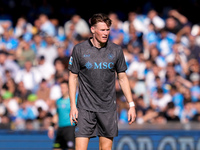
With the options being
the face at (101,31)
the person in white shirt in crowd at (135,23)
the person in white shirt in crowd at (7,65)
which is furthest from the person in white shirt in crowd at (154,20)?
the face at (101,31)

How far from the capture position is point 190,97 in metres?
12.4

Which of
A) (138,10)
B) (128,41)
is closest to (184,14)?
(138,10)

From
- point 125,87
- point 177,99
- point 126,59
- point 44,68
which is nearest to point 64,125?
point 177,99

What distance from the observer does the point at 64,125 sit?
1014 centimetres

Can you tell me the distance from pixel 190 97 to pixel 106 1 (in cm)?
669

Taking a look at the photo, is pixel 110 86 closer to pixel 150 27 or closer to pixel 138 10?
pixel 150 27

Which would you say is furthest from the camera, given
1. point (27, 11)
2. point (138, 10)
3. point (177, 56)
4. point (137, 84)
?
point (27, 11)

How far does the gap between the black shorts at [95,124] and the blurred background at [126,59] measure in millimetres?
4627

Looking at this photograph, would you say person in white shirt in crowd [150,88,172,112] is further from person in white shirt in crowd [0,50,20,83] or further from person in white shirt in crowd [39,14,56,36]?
person in white shirt in crowd [39,14,56,36]

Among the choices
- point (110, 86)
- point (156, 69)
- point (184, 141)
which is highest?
point (156, 69)

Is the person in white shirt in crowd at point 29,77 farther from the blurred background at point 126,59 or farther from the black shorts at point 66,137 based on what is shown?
the black shorts at point 66,137

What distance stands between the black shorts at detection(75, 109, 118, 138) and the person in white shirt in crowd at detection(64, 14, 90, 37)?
8.89 metres

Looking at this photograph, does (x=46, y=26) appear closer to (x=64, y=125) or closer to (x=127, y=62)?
(x=127, y=62)

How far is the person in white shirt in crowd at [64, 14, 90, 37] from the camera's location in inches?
602
